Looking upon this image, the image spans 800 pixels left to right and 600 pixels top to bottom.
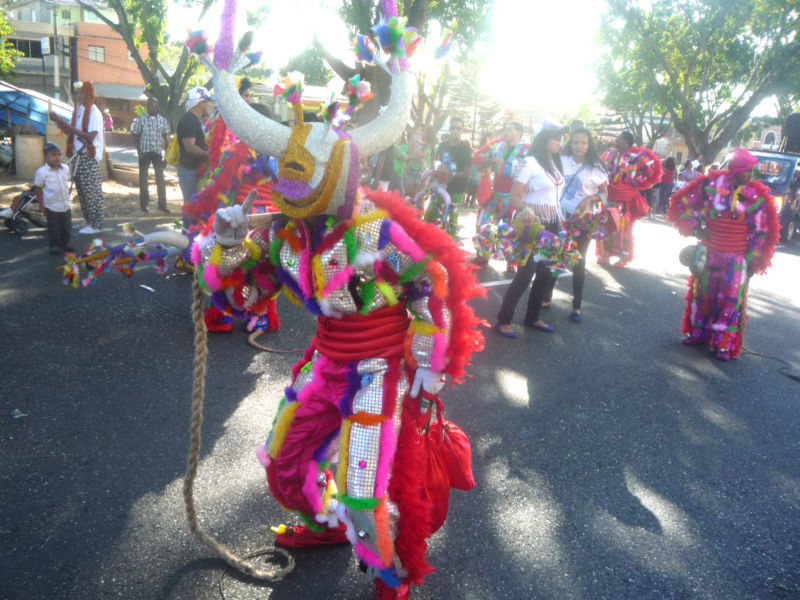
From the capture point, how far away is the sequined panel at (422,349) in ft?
7.23

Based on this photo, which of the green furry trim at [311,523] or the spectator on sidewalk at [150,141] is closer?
the green furry trim at [311,523]

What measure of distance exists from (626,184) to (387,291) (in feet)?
24.4

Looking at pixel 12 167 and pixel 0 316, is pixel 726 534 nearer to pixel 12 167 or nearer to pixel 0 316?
pixel 0 316

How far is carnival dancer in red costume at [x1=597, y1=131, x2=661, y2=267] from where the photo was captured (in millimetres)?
8289

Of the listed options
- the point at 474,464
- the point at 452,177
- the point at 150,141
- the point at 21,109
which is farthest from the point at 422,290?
the point at 21,109

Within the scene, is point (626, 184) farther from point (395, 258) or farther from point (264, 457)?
point (264, 457)

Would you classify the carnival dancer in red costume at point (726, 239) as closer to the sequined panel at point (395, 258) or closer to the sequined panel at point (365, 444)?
the sequined panel at point (395, 258)

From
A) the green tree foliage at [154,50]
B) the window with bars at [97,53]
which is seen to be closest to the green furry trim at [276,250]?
the green tree foliage at [154,50]

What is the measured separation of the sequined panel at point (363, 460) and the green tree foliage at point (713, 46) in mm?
20876

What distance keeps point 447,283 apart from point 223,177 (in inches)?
122

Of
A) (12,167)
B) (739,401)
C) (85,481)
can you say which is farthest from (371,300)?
(12,167)

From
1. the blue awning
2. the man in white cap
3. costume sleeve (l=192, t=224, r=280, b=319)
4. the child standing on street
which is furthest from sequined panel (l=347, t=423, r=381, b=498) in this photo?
the blue awning

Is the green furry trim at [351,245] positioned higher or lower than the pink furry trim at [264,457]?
higher

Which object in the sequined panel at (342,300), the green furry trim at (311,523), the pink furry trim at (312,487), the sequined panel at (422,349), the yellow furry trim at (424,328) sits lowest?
the green furry trim at (311,523)
